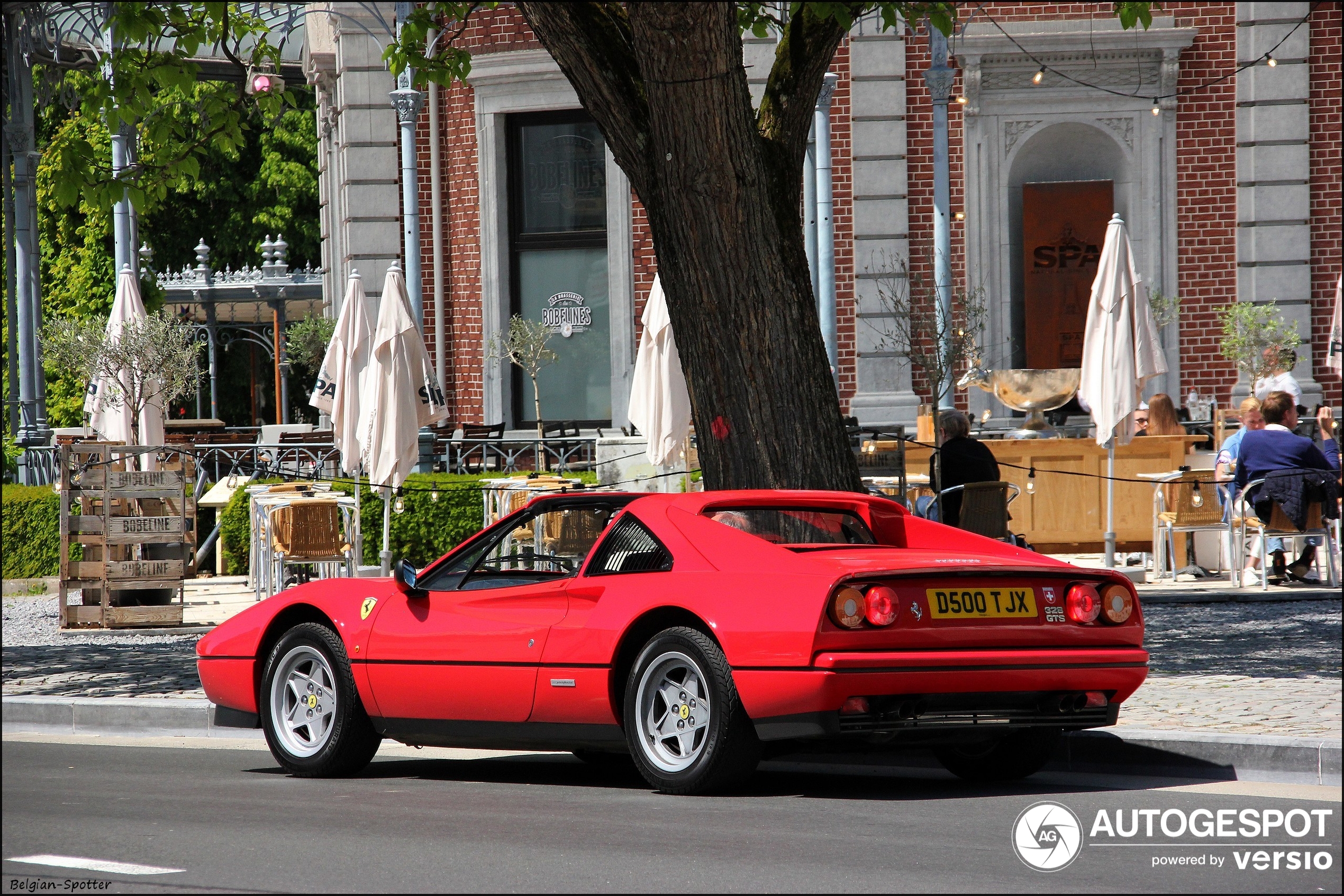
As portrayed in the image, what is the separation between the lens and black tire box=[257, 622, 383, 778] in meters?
7.59

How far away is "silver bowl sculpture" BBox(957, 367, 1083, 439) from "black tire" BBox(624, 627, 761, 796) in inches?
451

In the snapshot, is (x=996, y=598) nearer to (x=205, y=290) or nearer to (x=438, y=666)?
(x=438, y=666)

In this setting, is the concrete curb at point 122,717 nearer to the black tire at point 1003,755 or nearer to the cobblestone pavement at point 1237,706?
the black tire at point 1003,755

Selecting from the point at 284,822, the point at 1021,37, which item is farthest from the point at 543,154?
the point at 284,822

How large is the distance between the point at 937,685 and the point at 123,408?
13986 millimetres

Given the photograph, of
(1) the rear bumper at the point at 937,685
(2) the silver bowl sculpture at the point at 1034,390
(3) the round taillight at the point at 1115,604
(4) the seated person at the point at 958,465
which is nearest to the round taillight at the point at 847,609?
(1) the rear bumper at the point at 937,685

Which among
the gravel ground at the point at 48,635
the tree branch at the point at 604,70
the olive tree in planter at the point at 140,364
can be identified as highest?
the tree branch at the point at 604,70

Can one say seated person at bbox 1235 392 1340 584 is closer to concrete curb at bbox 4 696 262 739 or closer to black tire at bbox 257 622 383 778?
concrete curb at bbox 4 696 262 739

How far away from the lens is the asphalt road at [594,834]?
5102 mm

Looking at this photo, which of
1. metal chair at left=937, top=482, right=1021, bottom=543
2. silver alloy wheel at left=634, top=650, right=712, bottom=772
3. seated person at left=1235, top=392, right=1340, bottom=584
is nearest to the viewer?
silver alloy wheel at left=634, top=650, right=712, bottom=772

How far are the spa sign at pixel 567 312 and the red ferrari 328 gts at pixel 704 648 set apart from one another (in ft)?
49.6

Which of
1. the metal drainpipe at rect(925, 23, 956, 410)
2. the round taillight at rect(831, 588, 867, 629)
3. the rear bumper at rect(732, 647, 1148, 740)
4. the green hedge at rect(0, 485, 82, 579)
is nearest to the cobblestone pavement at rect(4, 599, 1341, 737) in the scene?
the rear bumper at rect(732, 647, 1148, 740)

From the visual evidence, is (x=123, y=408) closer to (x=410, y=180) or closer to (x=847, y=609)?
(x=410, y=180)

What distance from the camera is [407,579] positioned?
7.37 meters
